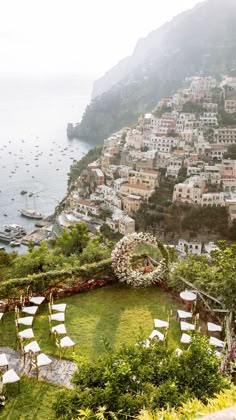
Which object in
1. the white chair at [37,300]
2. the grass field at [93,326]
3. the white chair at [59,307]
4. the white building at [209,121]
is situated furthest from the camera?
the white building at [209,121]

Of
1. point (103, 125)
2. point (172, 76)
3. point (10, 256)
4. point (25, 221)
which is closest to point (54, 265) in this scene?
point (10, 256)

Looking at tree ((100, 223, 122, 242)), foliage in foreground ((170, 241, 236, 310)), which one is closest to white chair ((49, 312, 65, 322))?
foliage in foreground ((170, 241, 236, 310))

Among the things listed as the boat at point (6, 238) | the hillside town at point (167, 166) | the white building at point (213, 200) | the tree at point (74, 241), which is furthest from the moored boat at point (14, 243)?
the tree at point (74, 241)

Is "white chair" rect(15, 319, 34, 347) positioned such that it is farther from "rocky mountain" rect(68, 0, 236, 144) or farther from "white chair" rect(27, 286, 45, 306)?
"rocky mountain" rect(68, 0, 236, 144)

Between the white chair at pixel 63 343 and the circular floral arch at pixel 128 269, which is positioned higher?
the circular floral arch at pixel 128 269

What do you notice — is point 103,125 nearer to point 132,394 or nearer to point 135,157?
point 135,157

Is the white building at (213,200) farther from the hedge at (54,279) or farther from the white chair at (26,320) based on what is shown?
the white chair at (26,320)
